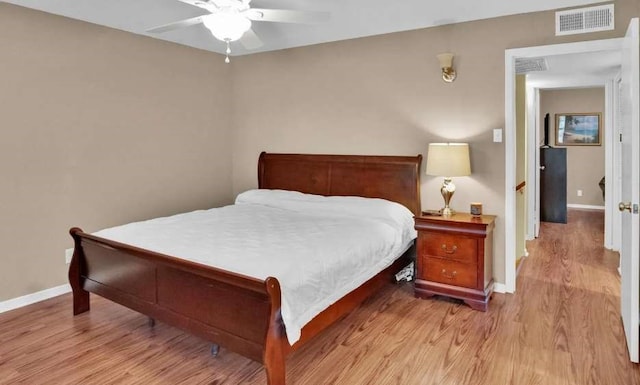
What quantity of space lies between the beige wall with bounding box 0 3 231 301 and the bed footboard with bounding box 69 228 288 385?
0.66 meters

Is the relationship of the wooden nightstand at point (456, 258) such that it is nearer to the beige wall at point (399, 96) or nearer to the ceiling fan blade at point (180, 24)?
the beige wall at point (399, 96)

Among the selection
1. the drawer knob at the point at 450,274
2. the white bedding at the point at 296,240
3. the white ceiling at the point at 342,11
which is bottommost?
the drawer knob at the point at 450,274

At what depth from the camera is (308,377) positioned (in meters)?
2.36

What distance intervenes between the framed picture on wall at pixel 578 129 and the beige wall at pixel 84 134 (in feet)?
22.5

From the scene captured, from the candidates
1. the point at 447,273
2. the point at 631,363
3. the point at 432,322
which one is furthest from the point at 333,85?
the point at 631,363

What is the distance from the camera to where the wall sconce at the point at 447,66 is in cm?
359

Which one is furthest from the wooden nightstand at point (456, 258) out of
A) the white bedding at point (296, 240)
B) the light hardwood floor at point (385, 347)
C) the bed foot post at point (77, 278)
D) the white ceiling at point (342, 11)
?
the bed foot post at point (77, 278)

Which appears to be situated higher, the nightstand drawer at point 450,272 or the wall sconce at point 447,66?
the wall sconce at point 447,66

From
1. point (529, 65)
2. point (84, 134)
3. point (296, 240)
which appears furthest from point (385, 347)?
point (529, 65)

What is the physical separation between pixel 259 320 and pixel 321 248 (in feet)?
2.26

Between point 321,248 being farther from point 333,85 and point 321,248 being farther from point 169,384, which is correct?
point 333,85

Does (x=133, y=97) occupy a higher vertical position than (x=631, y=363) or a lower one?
higher

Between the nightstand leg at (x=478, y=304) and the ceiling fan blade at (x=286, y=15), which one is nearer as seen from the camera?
the ceiling fan blade at (x=286, y=15)

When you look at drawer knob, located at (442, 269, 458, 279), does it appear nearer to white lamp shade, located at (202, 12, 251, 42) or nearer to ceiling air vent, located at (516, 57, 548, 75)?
ceiling air vent, located at (516, 57, 548, 75)
